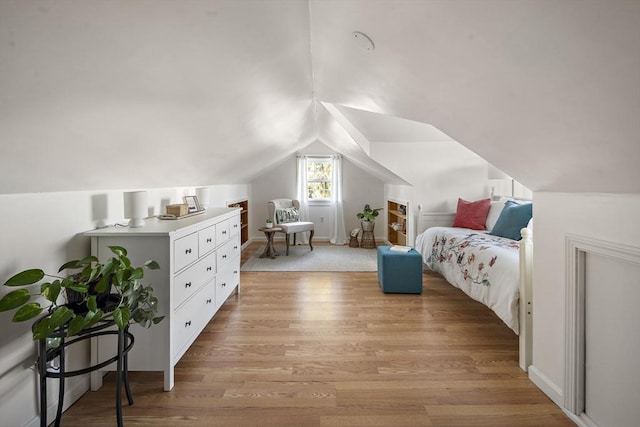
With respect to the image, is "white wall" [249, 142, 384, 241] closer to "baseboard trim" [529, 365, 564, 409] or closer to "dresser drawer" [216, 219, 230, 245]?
"dresser drawer" [216, 219, 230, 245]

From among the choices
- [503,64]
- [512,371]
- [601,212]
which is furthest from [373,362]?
[503,64]

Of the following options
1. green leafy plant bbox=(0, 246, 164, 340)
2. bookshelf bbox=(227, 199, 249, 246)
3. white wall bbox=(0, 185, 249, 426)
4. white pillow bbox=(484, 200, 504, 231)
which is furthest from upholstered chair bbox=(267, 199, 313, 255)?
green leafy plant bbox=(0, 246, 164, 340)

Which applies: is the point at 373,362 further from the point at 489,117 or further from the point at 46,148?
the point at 46,148

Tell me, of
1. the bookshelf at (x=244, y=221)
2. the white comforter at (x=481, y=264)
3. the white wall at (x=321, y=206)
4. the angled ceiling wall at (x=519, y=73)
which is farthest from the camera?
the white wall at (x=321, y=206)

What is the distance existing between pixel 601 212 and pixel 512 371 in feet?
3.74

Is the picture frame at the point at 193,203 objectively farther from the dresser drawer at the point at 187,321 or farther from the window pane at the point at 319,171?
the window pane at the point at 319,171

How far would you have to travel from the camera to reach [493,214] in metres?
3.74

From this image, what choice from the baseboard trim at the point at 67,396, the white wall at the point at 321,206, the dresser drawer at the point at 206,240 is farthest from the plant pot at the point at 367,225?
the baseboard trim at the point at 67,396

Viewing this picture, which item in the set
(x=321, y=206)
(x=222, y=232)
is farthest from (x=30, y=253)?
(x=321, y=206)

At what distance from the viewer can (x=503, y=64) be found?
1067 millimetres

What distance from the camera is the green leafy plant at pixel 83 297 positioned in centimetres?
118

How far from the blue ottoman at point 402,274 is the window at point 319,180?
11.0ft

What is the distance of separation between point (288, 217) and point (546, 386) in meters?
4.44

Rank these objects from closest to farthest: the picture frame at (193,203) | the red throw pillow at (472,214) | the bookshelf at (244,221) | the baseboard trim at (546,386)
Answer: the baseboard trim at (546,386) < the picture frame at (193,203) < the red throw pillow at (472,214) < the bookshelf at (244,221)
